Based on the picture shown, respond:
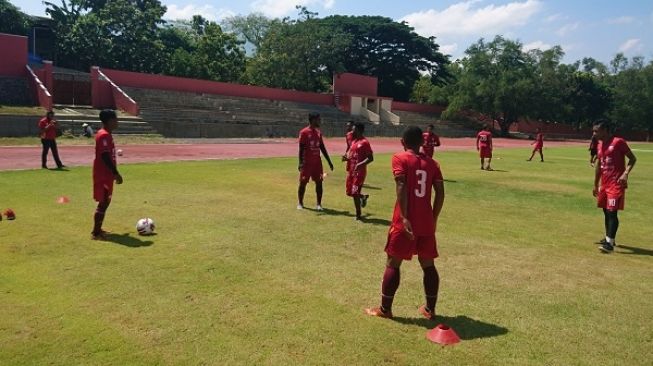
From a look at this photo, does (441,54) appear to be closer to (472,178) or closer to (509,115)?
(509,115)

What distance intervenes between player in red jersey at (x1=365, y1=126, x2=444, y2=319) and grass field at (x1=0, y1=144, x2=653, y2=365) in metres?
0.46

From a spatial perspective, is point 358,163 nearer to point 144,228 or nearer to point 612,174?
point 144,228

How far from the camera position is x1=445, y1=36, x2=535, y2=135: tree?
2566 inches

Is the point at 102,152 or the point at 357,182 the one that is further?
the point at 357,182

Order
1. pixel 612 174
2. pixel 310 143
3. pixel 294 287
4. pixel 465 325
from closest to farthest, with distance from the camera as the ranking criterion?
pixel 465 325, pixel 294 287, pixel 612 174, pixel 310 143

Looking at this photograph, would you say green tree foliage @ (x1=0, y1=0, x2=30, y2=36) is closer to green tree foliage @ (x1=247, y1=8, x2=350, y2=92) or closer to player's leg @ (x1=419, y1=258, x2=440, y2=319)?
green tree foliage @ (x1=247, y1=8, x2=350, y2=92)

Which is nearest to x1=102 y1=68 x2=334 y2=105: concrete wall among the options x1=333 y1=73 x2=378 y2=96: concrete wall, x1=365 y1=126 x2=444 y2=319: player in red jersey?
x1=333 y1=73 x2=378 y2=96: concrete wall

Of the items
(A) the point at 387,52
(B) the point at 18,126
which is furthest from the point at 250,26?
(B) the point at 18,126

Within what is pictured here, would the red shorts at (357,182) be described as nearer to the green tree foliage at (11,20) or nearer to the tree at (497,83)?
the green tree foliage at (11,20)

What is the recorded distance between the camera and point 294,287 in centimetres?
615

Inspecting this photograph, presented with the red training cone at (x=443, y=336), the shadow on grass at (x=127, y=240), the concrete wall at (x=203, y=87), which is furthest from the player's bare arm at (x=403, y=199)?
the concrete wall at (x=203, y=87)

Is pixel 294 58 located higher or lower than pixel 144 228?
higher

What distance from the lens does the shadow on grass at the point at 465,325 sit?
4.96 m

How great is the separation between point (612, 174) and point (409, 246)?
5166 mm
